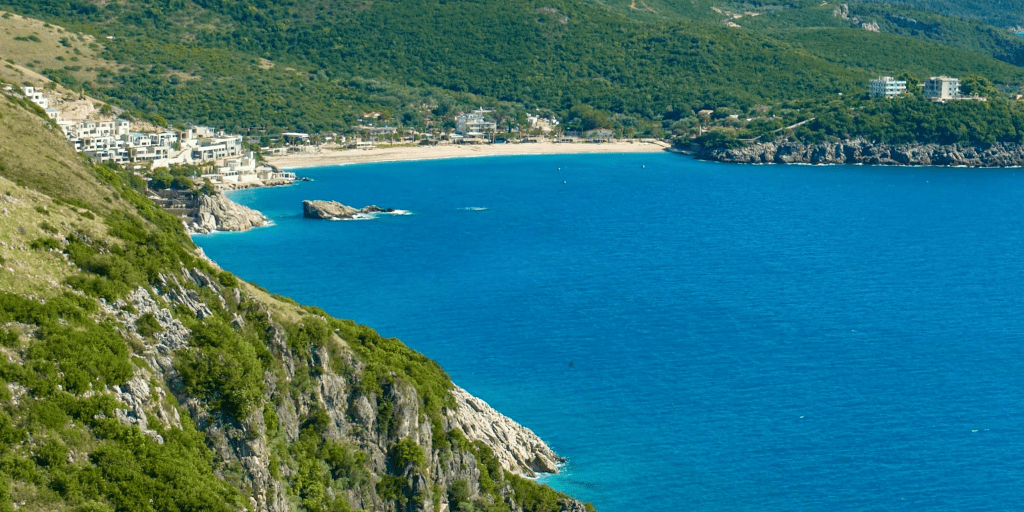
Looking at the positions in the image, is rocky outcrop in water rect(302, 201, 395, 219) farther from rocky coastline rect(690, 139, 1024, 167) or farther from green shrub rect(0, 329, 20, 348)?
green shrub rect(0, 329, 20, 348)

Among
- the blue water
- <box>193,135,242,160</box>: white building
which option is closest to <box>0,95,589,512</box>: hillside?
the blue water

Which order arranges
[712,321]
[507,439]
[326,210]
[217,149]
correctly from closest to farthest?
1. [507,439]
2. [712,321]
3. [326,210]
4. [217,149]

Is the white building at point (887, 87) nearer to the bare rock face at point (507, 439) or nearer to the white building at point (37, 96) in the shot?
the white building at point (37, 96)

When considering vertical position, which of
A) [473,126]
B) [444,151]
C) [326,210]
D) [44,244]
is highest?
[44,244]

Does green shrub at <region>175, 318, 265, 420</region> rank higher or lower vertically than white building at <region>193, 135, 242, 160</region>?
higher

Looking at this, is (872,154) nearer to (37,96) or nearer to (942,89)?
(942,89)

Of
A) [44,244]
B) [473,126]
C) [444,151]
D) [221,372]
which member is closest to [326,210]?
[444,151]
